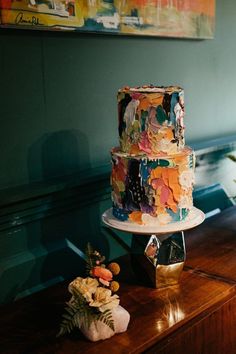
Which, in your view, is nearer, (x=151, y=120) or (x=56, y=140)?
(x=151, y=120)

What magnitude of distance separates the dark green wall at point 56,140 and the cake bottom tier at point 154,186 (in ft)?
1.07

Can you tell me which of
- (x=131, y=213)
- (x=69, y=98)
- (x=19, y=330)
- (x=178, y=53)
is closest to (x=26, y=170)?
(x=69, y=98)

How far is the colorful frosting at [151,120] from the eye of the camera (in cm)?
140

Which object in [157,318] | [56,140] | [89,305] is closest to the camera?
[89,305]

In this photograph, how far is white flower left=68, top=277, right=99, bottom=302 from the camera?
122cm

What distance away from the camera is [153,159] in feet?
4.60

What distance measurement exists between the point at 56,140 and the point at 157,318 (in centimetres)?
73

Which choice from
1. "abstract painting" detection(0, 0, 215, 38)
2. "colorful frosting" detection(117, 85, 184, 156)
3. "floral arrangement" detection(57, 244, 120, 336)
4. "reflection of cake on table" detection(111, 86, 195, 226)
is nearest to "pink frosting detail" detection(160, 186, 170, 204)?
"reflection of cake on table" detection(111, 86, 195, 226)
